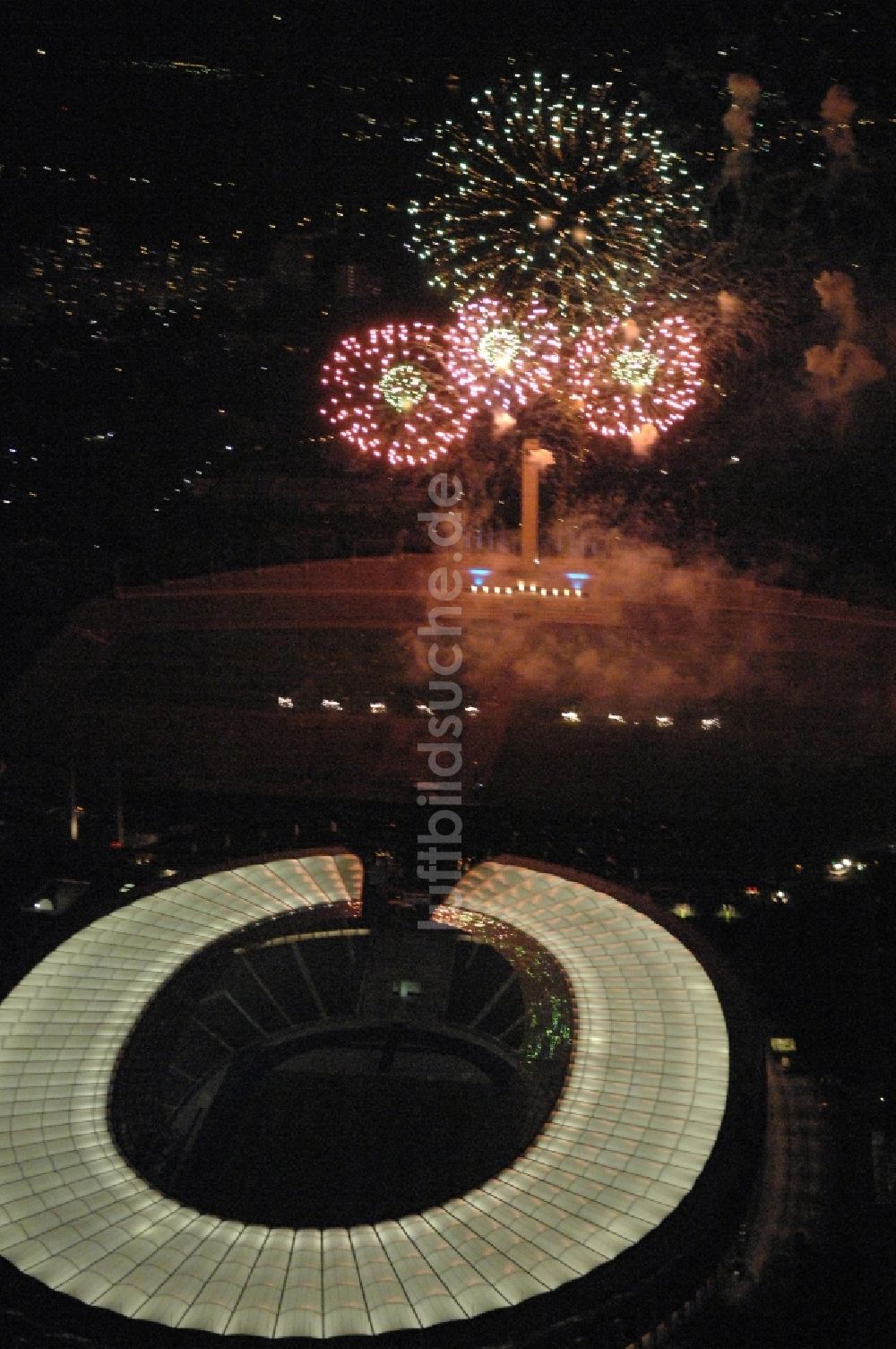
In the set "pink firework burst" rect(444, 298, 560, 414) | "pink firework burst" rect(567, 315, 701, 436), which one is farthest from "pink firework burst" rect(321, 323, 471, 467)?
"pink firework burst" rect(567, 315, 701, 436)

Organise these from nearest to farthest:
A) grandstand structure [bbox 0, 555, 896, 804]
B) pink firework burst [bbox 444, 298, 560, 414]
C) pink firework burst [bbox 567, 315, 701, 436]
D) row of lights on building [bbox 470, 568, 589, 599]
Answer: grandstand structure [bbox 0, 555, 896, 804], pink firework burst [bbox 567, 315, 701, 436], pink firework burst [bbox 444, 298, 560, 414], row of lights on building [bbox 470, 568, 589, 599]

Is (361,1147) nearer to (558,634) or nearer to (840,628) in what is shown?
(558,634)

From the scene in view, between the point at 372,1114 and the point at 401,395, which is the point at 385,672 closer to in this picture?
the point at 401,395

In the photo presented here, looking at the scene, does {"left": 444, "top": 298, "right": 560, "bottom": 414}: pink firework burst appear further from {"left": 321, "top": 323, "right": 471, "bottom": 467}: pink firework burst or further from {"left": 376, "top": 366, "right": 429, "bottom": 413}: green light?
{"left": 376, "top": 366, "right": 429, "bottom": 413}: green light

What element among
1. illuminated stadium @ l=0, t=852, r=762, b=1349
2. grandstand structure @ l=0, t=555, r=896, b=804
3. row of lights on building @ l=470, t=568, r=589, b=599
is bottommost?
illuminated stadium @ l=0, t=852, r=762, b=1349

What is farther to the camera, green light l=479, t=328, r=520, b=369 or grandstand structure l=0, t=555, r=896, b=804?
green light l=479, t=328, r=520, b=369

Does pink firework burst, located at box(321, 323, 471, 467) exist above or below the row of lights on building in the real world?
above

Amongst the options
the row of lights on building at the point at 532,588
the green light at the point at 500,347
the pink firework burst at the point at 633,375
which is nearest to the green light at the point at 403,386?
the green light at the point at 500,347
